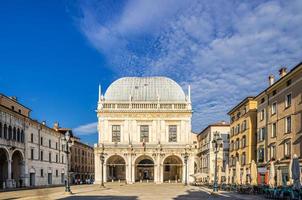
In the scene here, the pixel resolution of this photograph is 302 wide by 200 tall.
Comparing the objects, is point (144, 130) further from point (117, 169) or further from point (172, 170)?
point (117, 169)

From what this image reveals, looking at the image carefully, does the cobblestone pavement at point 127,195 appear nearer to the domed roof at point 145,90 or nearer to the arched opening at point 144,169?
the arched opening at point 144,169

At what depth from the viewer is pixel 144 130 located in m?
83.8

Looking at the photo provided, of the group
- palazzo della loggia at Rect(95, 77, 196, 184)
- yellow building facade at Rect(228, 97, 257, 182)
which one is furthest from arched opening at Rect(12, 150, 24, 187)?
yellow building facade at Rect(228, 97, 257, 182)

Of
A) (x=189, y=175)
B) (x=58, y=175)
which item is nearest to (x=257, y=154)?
(x=189, y=175)

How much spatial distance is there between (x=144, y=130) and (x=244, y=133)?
93.5ft

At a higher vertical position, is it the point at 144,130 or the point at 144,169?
the point at 144,130

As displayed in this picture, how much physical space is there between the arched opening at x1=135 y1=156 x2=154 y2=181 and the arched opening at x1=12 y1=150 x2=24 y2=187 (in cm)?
2836

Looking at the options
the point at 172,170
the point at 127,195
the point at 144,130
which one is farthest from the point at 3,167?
the point at 172,170

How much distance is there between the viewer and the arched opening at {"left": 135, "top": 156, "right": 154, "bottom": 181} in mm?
86062

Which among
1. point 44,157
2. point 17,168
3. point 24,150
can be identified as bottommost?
point 17,168

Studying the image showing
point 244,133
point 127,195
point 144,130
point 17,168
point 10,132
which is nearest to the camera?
point 127,195

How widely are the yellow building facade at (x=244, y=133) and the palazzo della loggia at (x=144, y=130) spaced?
15.7 m

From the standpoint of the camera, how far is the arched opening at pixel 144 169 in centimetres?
8606

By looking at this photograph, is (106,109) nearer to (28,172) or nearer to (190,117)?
(190,117)
